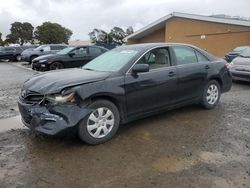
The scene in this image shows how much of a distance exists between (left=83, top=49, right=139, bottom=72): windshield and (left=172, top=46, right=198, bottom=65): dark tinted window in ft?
3.35

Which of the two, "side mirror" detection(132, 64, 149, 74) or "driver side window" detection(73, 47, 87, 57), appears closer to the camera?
"side mirror" detection(132, 64, 149, 74)

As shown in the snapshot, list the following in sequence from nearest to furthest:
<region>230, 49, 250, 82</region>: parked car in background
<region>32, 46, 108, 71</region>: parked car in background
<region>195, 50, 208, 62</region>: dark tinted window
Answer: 1. <region>195, 50, 208, 62</region>: dark tinted window
2. <region>230, 49, 250, 82</region>: parked car in background
3. <region>32, 46, 108, 71</region>: parked car in background

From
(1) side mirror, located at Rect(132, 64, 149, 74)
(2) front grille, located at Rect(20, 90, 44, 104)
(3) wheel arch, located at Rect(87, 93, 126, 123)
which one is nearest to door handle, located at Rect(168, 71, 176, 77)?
(1) side mirror, located at Rect(132, 64, 149, 74)

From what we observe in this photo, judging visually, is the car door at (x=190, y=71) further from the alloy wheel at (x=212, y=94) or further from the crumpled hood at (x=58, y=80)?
the crumpled hood at (x=58, y=80)

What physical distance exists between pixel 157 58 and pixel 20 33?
74703mm

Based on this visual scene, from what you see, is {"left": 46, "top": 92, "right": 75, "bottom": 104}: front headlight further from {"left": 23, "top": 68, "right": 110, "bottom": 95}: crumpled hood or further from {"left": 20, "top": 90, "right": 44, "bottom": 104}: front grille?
{"left": 20, "top": 90, "right": 44, "bottom": 104}: front grille

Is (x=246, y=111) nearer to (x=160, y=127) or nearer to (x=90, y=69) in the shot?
(x=160, y=127)

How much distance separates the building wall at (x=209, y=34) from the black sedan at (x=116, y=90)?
686 inches

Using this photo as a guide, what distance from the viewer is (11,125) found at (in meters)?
6.09

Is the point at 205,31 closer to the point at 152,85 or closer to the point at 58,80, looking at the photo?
the point at 152,85

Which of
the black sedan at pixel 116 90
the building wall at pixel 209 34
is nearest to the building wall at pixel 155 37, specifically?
the building wall at pixel 209 34

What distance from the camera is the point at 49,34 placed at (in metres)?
68.5

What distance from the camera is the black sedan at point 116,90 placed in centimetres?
455

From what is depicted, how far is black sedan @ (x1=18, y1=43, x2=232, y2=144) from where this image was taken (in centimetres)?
455
